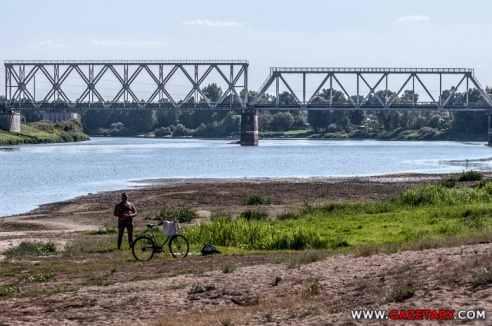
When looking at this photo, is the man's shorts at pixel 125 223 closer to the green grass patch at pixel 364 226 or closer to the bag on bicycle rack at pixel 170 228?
the bag on bicycle rack at pixel 170 228

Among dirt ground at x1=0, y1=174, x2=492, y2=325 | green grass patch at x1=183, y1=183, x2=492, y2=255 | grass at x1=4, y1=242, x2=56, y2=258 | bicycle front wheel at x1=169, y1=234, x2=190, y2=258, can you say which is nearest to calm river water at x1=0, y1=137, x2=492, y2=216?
green grass patch at x1=183, y1=183, x2=492, y2=255

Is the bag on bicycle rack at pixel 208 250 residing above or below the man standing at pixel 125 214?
below

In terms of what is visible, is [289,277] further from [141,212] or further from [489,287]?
[141,212]

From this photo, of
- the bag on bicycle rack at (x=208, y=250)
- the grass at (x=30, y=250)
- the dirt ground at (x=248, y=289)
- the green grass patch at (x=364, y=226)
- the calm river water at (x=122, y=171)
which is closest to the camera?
the dirt ground at (x=248, y=289)

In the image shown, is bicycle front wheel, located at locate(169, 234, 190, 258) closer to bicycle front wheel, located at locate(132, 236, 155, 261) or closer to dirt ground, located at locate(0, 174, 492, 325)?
dirt ground, located at locate(0, 174, 492, 325)

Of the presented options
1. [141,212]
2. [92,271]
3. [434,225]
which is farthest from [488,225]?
[141,212]

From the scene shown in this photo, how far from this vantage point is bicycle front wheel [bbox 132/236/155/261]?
30.4 m

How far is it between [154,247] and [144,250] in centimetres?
32

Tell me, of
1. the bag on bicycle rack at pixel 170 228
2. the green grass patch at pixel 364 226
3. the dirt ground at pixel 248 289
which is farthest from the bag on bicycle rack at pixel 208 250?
the green grass patch at pixel 364 226

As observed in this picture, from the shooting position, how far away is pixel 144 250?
99.6 feet

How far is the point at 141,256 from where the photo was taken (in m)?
30.8

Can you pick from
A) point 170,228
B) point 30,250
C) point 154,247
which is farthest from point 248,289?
point 30,250

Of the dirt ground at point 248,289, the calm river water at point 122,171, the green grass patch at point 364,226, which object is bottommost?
the calm river water at point 122,171

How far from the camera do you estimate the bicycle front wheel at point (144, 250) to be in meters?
30.4
